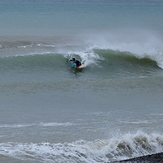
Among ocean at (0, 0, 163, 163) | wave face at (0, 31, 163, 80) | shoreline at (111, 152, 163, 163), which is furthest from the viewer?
wave face at (0, 31, 163, 80)

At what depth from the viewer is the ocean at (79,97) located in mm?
12930

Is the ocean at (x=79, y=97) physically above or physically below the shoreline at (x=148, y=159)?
above

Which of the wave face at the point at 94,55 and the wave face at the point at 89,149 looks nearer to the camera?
the wave face at the point at 89,149

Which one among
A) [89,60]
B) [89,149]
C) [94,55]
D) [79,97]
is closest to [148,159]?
[89,149]

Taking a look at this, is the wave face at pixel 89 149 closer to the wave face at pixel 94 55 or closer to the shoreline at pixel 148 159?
the shoreline at pixel 148 159

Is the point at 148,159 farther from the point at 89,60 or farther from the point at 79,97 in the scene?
the point at 89,60

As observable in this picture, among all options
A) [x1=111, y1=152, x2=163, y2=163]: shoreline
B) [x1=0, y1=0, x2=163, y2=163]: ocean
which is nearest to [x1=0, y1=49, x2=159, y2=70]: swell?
[x1=0, y1=0, x2=163, y2=163]: ocean

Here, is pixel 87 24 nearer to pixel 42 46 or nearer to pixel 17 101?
pixel 42 46

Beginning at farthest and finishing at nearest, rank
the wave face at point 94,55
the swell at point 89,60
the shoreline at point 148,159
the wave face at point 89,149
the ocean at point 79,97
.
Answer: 1. the swell at point 89,60
2. the wave face at point 94,55
3. the ocean at point 79,97
4. the wave face at point 89,149
5. the shoreline at point 148,159

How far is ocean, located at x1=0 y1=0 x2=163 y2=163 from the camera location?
1293 centimetres

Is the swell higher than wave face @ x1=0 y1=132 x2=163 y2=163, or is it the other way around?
the swell

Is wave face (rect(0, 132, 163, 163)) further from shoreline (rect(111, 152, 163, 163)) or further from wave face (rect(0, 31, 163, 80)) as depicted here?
wave face (rect(0, 31, 163, 80))

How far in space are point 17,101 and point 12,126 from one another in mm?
2901

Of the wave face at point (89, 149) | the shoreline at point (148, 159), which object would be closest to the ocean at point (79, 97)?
the wave face at point (89, 149)
